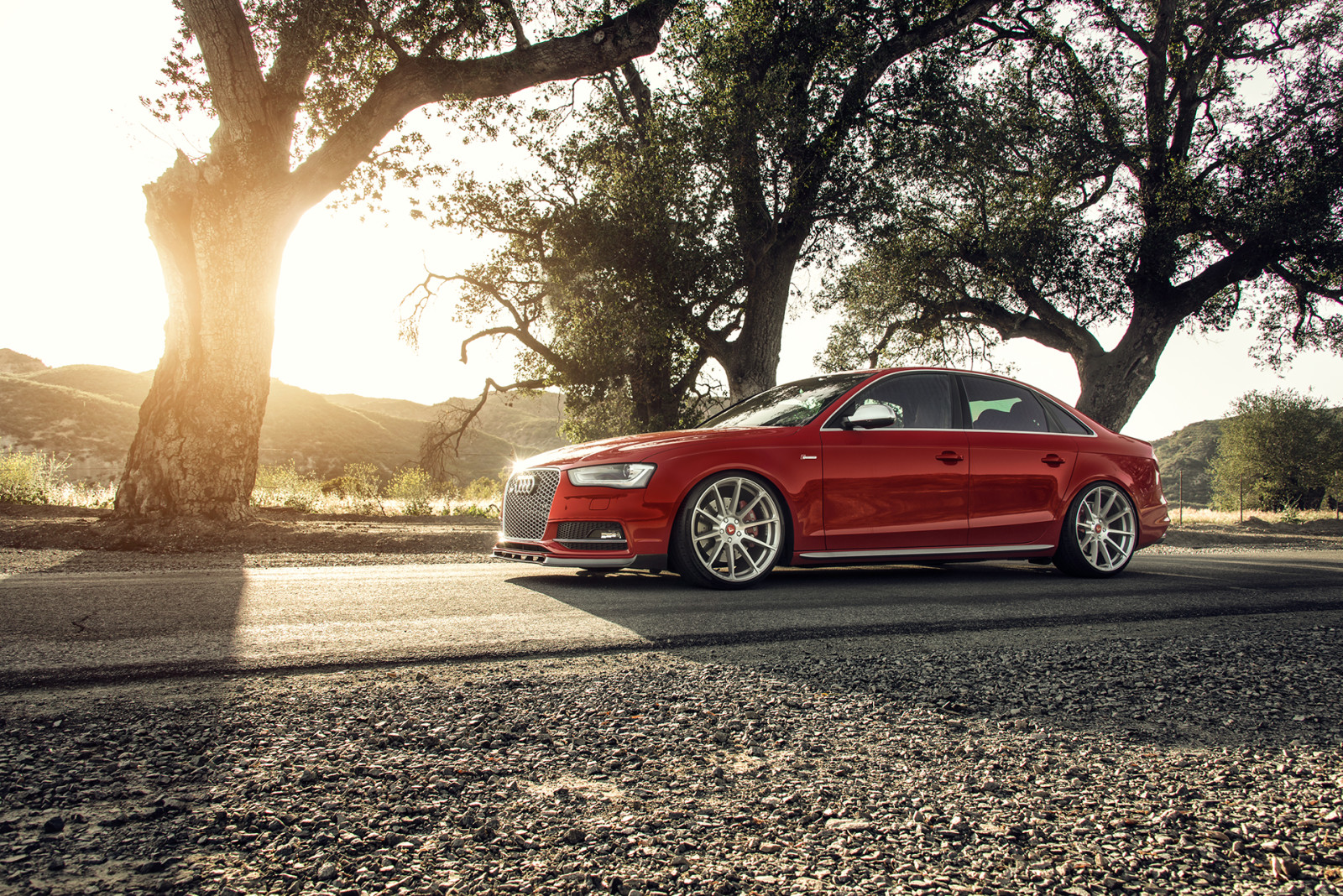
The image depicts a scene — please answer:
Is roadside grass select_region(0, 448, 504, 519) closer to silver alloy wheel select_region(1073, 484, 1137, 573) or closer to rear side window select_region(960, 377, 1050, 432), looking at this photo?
rear side window select_region(960, 377, 1050, 432)

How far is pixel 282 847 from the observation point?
1506 millimetres

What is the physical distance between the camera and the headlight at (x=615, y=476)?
5.33 m

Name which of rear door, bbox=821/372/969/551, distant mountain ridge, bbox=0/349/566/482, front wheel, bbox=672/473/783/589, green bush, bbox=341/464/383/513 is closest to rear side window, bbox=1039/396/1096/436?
rear door, bbox=821/372/969/551

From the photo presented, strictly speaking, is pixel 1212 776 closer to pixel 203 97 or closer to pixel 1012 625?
pixel 1012 625

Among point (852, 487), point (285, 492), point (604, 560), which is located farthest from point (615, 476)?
point (285, 492)

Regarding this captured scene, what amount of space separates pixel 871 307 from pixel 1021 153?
4.91 m

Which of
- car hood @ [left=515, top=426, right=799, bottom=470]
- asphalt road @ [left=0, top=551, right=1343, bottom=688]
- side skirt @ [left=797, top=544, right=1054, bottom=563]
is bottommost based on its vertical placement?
asphalt road @ [left=0, top=551, right=1343, bottom=688]

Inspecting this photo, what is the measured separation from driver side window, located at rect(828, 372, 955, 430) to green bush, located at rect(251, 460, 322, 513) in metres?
10.4

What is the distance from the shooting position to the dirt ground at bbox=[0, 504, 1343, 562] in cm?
793

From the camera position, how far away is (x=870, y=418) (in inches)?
228

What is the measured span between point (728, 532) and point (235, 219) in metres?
8.29

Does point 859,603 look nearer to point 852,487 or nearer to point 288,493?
point 852,487

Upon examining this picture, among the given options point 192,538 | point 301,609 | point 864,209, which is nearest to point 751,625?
point 301,609

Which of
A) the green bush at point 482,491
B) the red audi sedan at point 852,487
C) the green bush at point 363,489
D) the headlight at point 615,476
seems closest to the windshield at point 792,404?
the red audi sedan at point 852,487
